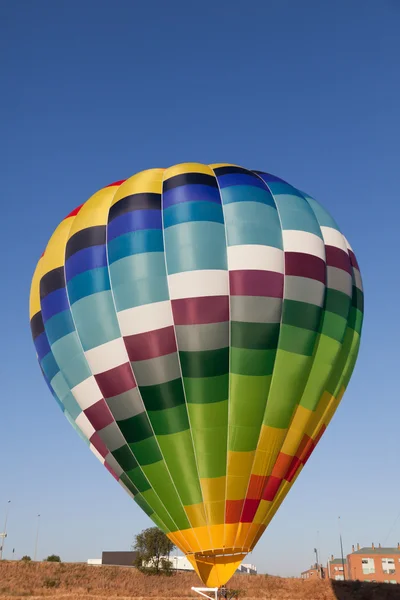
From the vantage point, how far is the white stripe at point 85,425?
14.9m

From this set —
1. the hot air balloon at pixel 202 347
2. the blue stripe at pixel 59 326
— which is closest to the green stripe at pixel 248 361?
the hot air balloon at pixel 202 347

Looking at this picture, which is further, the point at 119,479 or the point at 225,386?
the point at 119,479

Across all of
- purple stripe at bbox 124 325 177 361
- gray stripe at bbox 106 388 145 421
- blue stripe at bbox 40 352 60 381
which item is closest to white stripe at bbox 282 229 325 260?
purple stripe at bbox 124 325 177 361

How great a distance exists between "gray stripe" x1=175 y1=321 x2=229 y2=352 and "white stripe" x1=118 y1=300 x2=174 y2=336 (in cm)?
45

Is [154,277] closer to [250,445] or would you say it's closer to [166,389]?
[166,389]

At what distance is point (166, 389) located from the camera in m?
13.4

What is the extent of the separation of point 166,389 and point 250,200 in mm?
5433

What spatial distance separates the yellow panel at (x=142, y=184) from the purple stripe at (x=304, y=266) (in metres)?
4.00

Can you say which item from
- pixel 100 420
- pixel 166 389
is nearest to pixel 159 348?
pixel 166 389

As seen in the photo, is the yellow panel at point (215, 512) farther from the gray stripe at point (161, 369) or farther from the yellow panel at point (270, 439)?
the gray stripe at point (161, 369)

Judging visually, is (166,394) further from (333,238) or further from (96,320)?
(333,238)

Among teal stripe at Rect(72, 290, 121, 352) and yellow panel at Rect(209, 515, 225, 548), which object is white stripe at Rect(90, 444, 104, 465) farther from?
yellow panel at Rect(209, 515, 225, 548)

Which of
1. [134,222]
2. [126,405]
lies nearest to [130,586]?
[126,405]

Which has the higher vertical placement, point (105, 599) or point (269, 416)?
point (269, 416)
